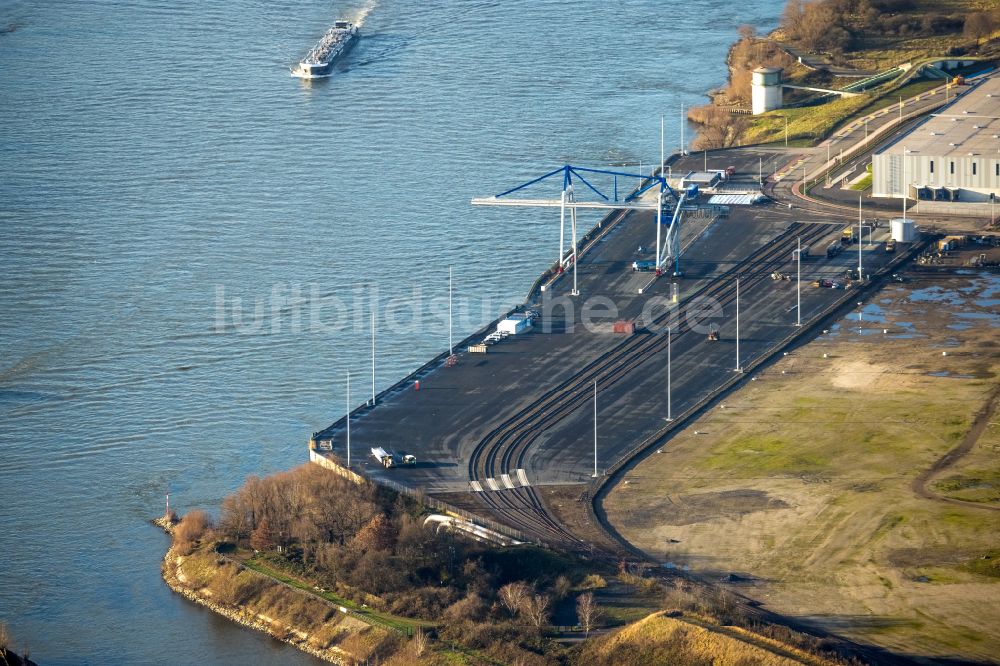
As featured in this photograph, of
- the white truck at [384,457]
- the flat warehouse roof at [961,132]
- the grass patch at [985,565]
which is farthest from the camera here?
the flat warehouse roof at [961,132]

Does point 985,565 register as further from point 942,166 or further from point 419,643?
point 942,166

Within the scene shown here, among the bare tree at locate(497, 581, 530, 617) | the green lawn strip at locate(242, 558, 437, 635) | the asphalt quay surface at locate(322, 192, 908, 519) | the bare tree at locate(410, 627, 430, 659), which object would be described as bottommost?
the bare tree at locate(410, 627, 430, 659)

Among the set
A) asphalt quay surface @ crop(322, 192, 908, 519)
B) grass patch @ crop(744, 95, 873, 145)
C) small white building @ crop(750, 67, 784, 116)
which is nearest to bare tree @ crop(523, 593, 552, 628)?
asphalt quay surface @ crop(322, 192, 908, 519)

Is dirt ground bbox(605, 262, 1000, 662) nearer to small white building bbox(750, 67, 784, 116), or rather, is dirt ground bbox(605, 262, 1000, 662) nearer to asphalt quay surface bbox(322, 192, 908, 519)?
asphalt quay surface bbox(322, 192, 908, 519)

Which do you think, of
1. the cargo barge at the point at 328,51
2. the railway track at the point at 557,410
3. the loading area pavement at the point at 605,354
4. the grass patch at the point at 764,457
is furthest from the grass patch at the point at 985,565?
the cargo barge at the point at 328,51

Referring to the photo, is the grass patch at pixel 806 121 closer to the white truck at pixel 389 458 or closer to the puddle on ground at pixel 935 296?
the puddle on ground at pixel 935 296

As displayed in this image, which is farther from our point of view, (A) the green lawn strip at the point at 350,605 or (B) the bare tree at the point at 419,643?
(A) the green lawn strip at the point at 350,605
